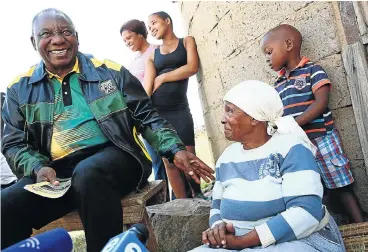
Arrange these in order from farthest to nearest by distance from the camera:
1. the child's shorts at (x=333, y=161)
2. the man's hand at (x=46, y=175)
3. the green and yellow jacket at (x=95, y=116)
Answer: the child's shorts at (x=333, y=161)
the green and yellow jacket at (x=95, y=116)
the man's hand at (x=46, y=175)

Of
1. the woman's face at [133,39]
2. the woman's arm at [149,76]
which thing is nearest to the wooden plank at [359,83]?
the woman's arm at [149,76]

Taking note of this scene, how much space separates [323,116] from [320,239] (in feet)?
3.65

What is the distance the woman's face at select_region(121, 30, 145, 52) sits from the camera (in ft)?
15.0

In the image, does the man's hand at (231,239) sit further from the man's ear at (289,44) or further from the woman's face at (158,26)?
the woman's face at (158,26)

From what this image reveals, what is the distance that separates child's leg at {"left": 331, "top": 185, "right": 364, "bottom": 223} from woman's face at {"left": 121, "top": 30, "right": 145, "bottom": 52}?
275 centimetres

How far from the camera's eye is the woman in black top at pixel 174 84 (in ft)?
13.3

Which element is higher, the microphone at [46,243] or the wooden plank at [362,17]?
the wooden plank at [362,17]

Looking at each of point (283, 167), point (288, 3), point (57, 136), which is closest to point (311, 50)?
point (288, 3)

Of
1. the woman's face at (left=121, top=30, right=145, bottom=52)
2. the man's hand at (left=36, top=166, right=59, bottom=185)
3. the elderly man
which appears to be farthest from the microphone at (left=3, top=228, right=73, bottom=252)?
the woman's face at (left=121, top=30, right=145, bottom=52)

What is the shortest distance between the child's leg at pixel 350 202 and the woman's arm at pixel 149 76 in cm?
213

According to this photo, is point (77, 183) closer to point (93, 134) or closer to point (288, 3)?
point (93, 134)

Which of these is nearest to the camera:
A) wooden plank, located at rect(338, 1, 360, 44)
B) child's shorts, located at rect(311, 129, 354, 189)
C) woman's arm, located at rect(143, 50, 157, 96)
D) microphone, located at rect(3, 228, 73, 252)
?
microphone, located at rect(3, 228, 73, 252)

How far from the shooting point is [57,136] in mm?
2332

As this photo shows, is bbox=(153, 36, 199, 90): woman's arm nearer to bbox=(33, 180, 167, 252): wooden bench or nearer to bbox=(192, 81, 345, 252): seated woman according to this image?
bbox=(33, 180, 167, 252): wooden bench
